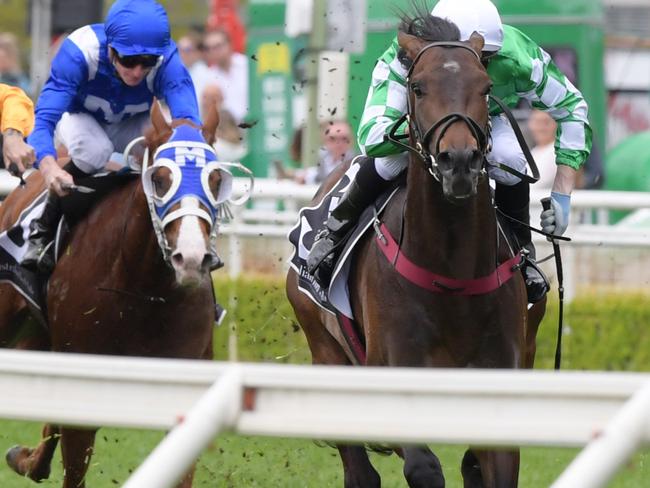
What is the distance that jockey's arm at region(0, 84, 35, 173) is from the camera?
18.8ft

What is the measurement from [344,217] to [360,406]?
277 cm

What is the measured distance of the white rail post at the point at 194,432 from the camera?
262 cm

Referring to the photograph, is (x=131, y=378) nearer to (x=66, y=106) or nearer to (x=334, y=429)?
(x=334, y=429)

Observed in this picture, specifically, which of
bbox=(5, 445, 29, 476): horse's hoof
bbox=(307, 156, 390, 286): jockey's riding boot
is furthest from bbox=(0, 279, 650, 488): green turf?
bbox=(307, 156, 390, 286): jockey's riding boot

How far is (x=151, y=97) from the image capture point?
596cm

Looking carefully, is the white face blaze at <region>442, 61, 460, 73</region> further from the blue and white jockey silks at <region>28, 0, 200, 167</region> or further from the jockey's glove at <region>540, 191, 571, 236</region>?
the blue and white jockey silks at <region>28, 0, 200, 167</region>

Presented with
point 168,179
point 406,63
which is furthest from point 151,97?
point 406,63

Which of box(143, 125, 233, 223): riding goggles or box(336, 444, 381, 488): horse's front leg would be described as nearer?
box(143, 125, 233, 223): riding goggles

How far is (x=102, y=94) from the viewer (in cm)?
588

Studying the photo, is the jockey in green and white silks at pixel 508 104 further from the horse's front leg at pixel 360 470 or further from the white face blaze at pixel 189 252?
the horse's front leg at pixel 360 470

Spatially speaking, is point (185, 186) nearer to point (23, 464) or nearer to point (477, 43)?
point (477, 43)

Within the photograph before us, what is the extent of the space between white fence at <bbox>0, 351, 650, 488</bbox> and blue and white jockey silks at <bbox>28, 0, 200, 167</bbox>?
286cm

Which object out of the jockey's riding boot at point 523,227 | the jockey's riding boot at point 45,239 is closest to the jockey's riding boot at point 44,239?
the jockey's riding boot at point 45,239

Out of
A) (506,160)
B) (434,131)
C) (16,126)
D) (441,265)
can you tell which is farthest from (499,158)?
(16,126)
